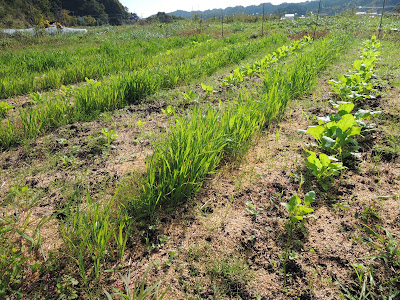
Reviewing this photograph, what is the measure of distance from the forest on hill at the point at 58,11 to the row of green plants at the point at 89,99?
24.0 meters

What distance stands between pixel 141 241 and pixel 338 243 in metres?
1.21

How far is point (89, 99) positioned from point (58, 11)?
194 feet

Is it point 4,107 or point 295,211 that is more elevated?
point 4,107

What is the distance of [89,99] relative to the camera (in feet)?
11.4

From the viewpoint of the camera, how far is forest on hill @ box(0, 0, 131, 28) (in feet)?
125

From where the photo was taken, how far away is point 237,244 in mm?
1485

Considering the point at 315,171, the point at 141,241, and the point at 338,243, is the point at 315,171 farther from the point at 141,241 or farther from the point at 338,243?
the point at 141,241

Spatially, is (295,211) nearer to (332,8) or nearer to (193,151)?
(193,151)

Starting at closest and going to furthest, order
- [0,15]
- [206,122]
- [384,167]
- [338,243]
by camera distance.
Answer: [338,243] → [384,167] → [206,122] → [0,15]

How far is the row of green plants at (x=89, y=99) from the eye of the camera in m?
2.80

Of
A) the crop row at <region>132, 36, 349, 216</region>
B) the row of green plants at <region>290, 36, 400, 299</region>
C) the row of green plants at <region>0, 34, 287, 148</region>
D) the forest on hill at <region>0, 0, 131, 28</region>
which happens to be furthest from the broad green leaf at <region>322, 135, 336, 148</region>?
the forest on hill at <region>0, 0, 131, 28</region>

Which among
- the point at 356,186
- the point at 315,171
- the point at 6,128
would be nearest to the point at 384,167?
the point at 356,186

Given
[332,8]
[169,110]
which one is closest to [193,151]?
[169,110]

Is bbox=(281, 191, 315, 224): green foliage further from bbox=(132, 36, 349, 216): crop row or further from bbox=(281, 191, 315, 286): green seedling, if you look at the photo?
bbox=(132, 36, 349, 216): crop row
